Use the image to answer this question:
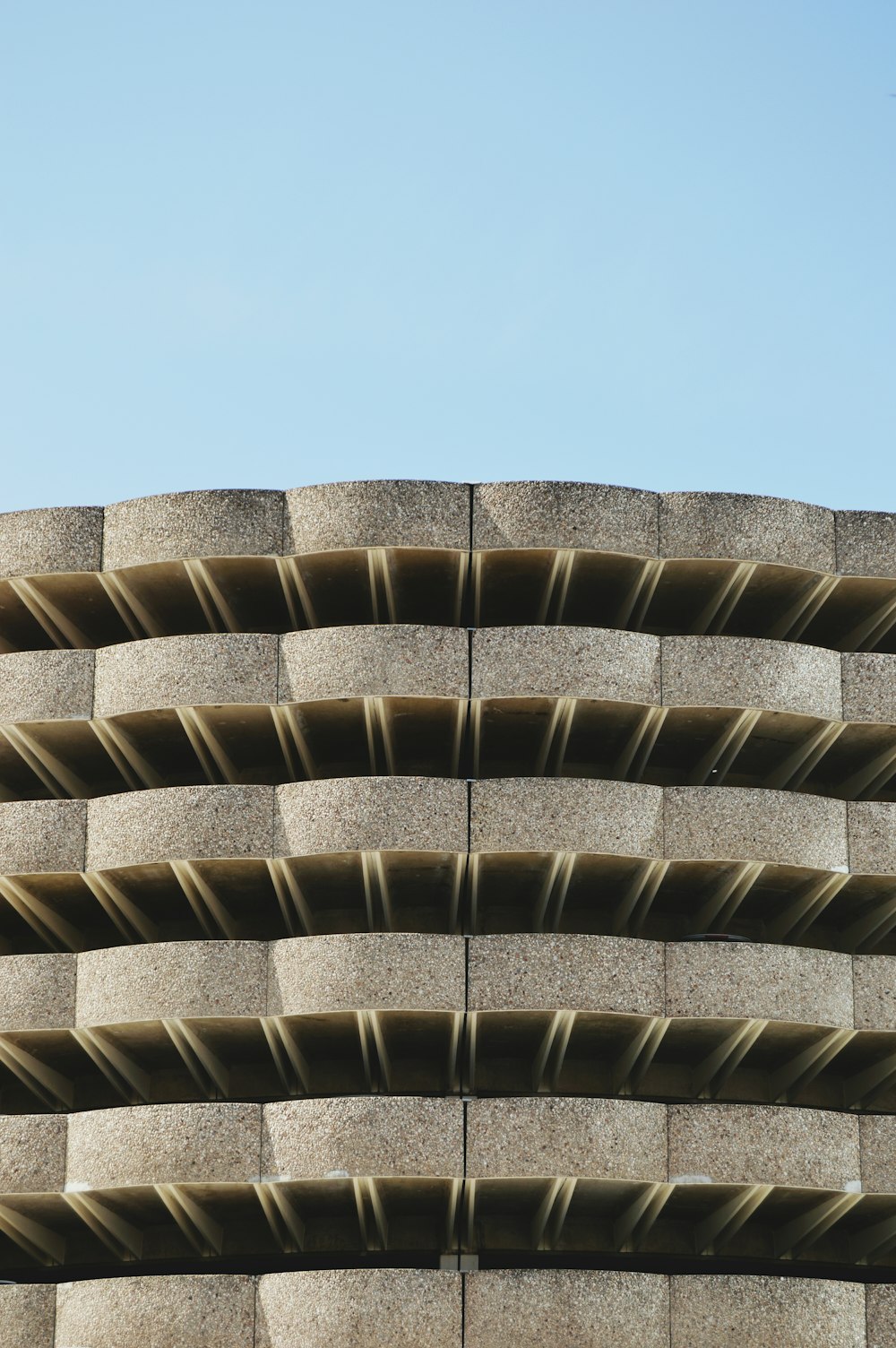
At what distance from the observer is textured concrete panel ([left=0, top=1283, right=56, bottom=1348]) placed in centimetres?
2088

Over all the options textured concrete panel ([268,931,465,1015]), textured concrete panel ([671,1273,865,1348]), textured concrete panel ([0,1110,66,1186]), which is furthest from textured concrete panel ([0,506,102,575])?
textured concrete panel ([671,1273,865,1348])

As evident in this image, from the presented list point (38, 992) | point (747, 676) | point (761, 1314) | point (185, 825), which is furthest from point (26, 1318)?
point (747, 676)

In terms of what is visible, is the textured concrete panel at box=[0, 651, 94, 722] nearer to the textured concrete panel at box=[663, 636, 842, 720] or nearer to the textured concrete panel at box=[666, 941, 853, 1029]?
the textured concrete panel at box=[663, 636, 842, 720]

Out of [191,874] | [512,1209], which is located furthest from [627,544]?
[512,1209]

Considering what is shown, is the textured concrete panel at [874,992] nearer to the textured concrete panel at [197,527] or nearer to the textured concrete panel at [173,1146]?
the textured concrete panel at [173,1146]

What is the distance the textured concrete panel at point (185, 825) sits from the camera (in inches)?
894

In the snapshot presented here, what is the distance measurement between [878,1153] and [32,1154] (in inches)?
403

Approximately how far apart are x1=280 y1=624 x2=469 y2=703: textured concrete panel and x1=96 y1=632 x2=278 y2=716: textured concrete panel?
1.14 ft

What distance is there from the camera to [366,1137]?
2109cm

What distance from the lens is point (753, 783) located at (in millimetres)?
25750

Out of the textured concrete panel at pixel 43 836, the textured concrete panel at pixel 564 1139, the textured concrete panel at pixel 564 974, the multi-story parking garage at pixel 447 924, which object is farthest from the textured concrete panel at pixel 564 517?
the textured concrete panel at pixel 564 1139

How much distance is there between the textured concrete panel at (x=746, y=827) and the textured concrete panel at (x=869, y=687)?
1.57 m

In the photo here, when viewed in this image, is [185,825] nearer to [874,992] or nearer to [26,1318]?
[26,1318]

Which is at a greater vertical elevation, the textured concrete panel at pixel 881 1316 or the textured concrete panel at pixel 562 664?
the textured concrete panel at pixel 562 664
